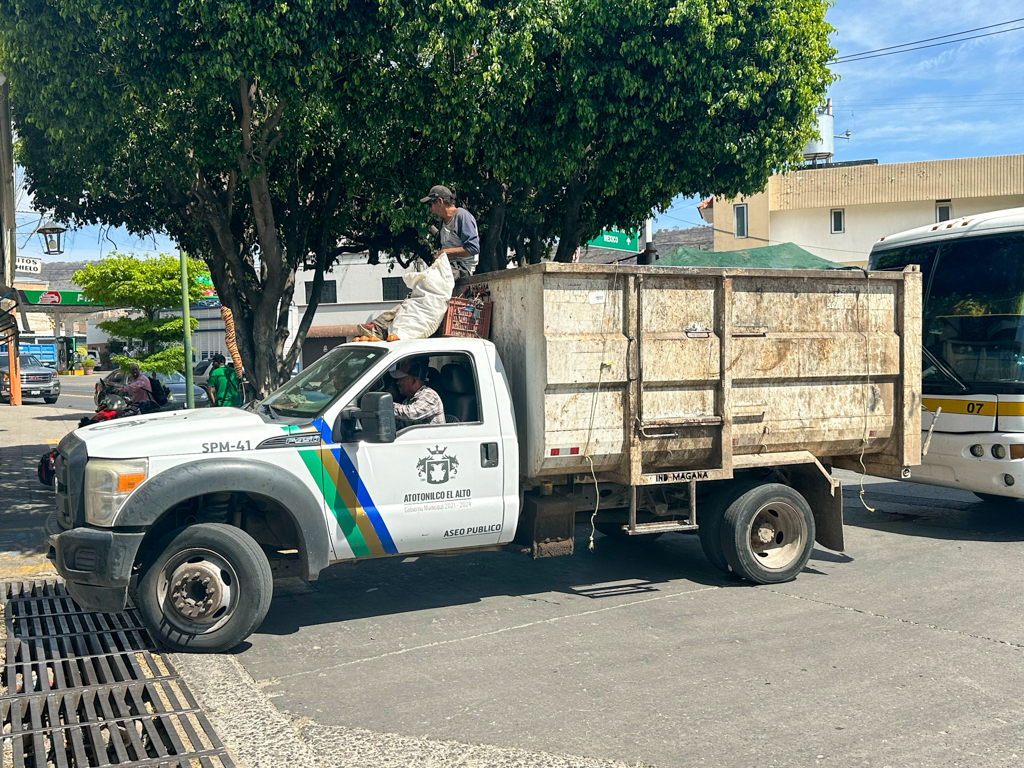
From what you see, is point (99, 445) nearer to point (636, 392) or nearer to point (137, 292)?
point (636, 392)

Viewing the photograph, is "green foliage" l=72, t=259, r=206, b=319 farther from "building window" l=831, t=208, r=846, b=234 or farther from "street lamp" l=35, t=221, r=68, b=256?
"building window" l=831, t=208, r=846, b=234

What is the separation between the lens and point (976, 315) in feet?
30.1

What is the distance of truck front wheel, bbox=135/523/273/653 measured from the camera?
5.60 meters

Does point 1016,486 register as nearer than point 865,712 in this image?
No

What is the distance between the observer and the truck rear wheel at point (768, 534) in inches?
282

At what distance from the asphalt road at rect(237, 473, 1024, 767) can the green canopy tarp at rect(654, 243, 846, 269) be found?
33.9ft

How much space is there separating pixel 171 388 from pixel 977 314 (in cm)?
2129

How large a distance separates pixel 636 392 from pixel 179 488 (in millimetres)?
3166

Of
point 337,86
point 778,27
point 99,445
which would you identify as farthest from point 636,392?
point 778,27

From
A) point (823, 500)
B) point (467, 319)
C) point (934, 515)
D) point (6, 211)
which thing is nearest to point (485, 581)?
point (467, 319)

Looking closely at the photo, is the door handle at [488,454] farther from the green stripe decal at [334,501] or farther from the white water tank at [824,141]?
the white water tank at [824,141]

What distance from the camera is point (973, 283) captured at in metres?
9.28

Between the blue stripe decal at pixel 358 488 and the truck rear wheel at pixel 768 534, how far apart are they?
2.73 m

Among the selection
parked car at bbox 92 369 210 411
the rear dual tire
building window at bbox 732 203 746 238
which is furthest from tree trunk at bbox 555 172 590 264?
building window at bbox 732 203 746 238
